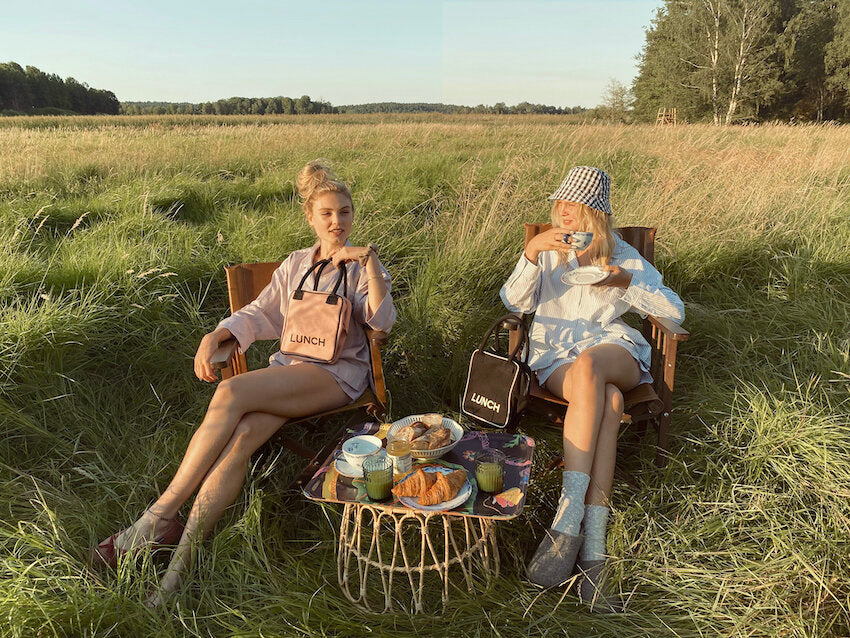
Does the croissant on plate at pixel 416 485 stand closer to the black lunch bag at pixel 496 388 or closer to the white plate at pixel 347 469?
the white plate at pixel 347 469

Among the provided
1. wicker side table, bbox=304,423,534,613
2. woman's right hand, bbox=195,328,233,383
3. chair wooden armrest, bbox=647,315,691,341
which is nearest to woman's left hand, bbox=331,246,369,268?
woman's right hand, bbox=195,328,233,383

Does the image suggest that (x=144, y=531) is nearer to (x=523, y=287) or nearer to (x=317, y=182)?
(x=317, y=182)

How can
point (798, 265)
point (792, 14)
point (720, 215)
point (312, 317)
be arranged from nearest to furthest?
point (312, 317) → point (798, 265) → point (720, 215) → point (792, 14)

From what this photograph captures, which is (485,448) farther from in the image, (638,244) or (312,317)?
(638,244)

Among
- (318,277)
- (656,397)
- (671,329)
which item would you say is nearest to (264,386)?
(318,277)

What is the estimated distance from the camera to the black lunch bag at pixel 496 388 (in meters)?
2.45

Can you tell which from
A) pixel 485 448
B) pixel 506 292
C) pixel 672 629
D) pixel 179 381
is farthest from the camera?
pixel 179 381

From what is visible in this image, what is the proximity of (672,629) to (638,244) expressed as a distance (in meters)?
1.95

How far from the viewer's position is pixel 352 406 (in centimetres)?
270

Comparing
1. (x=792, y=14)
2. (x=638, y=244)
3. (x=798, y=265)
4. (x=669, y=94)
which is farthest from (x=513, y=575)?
(x=792, y=14)

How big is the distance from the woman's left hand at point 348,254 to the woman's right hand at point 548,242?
32.7 inches

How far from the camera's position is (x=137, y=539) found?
6.72ft

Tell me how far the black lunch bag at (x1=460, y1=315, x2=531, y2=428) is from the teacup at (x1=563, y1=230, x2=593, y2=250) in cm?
48

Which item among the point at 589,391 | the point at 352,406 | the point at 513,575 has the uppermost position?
the point at 589,391
